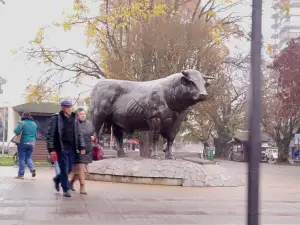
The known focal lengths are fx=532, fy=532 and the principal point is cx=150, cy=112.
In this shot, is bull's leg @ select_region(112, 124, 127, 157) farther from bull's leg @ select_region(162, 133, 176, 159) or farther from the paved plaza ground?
the paved plaza ground

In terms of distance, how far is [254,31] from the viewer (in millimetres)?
4145

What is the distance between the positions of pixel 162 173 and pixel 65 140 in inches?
168

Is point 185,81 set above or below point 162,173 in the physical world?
above

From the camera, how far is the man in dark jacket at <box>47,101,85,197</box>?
10484 millimetres

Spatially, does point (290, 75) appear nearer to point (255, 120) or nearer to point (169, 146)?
point (169, 146)

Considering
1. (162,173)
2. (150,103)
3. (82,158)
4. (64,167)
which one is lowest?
(162,173)

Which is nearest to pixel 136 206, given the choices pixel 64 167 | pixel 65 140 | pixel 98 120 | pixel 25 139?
pixel 64 167

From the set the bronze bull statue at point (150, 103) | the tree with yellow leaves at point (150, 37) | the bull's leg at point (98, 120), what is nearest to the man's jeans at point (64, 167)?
the bronze bull statue at point (150, 103)

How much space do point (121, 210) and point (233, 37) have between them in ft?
69.3

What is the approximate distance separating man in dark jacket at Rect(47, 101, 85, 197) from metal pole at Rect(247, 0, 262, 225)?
683cm

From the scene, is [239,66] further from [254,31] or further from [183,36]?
[254,31]

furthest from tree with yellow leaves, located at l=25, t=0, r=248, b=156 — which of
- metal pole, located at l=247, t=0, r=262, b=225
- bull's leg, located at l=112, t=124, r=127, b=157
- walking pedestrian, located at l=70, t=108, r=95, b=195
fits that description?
metal pole, located at l=247, t=0, r=262, b=225

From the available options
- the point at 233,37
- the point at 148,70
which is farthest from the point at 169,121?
the point at 233,37

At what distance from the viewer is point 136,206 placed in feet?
30.9
